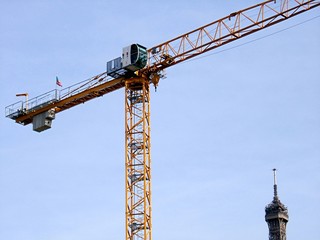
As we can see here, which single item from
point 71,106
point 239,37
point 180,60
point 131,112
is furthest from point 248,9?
point 71,106

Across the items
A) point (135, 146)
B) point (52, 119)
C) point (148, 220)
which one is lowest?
point (148, 220)

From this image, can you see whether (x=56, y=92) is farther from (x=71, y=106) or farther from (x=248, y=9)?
(x=248, y=9)

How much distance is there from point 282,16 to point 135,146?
91.0 ft

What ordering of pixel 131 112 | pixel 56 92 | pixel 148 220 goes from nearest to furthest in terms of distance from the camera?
pixel 148 220
pixel 131 112
pixel 56 92

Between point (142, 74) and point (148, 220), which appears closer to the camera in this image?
point (148, 220)

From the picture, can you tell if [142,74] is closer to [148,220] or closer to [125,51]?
[125,51]

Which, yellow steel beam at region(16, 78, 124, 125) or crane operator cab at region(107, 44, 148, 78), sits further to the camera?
yellow steel beam at region(16, 78, 124, 125)

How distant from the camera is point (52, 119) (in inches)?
4813

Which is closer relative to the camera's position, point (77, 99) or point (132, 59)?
point (132, 59)

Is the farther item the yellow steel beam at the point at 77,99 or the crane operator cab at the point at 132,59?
the yellow steel beam at the point at 77,99

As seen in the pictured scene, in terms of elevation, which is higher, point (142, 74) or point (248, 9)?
point (248, 9)

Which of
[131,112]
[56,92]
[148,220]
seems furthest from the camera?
[56,92]

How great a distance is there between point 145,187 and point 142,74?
17080 millimetres

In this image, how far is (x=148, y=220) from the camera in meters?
106
